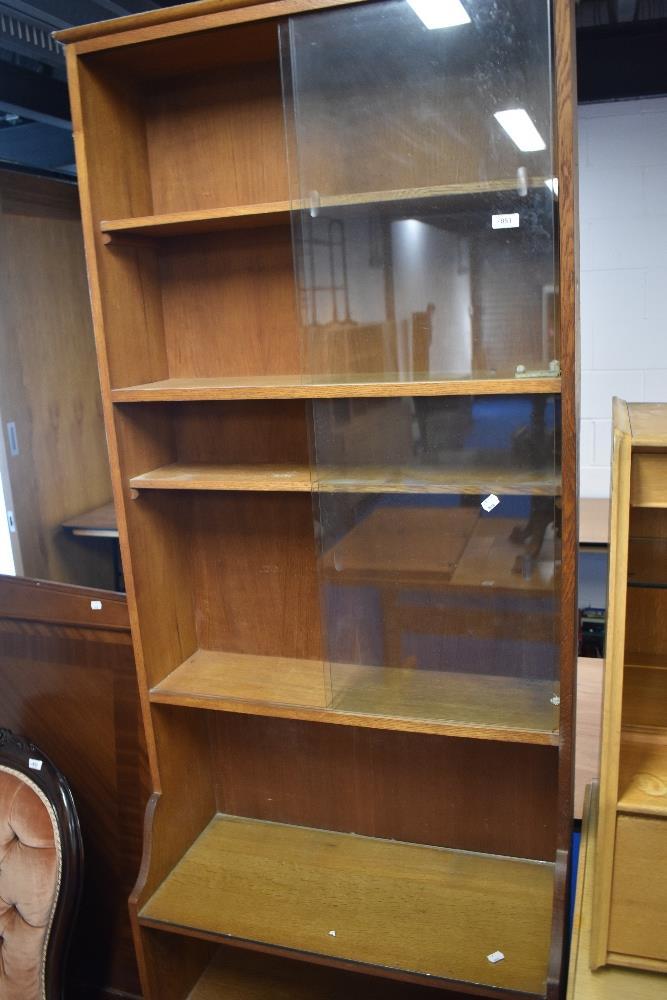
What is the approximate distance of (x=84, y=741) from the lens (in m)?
2.09

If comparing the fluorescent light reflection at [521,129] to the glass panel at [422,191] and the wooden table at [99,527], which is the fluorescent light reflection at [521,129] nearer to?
the glass panel at [422,191]

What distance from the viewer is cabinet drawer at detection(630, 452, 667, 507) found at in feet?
4.20

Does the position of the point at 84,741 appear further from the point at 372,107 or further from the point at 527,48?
the point at 527,48

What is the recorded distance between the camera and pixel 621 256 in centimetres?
334

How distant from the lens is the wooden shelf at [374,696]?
5.21 ft

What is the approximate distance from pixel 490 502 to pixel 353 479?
261 mm

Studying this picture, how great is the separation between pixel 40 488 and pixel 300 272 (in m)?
1.73

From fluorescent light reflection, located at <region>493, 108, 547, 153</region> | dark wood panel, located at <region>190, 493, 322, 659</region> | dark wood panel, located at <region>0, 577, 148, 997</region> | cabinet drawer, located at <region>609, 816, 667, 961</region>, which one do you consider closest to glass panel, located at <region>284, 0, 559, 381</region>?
fluorescent light reflection, located at <region>493, 108, 547, 153</region>

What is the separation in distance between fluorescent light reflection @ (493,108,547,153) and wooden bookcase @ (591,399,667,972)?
1.48ft

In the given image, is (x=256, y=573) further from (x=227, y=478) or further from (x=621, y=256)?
(x=621, y=256)

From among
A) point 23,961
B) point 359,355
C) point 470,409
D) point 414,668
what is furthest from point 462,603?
point 23,961

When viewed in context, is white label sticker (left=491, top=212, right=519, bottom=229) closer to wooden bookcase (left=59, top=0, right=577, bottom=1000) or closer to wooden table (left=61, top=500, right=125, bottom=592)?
wooden bookcase (left=59, top=0, right=577, bottom=1000)

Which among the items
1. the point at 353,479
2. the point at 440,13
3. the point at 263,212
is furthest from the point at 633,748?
the point at 440,13

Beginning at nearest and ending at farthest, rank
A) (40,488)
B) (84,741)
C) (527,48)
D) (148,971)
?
(527,48), (148,971), (84,741), (40,488)
